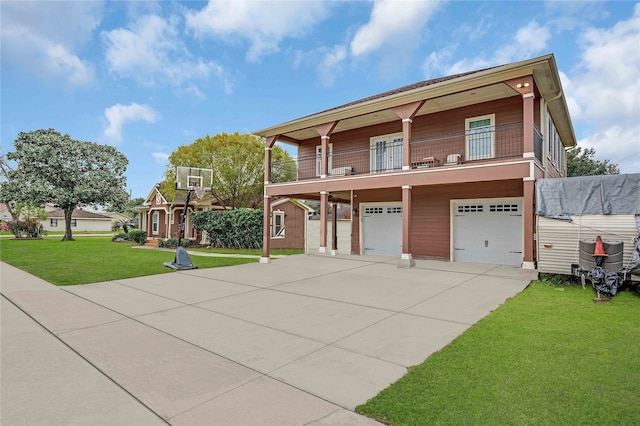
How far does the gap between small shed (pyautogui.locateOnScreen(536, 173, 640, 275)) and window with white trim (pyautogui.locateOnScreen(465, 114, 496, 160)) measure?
3.55 m

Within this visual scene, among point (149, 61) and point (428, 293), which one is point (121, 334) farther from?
point (149, 61)

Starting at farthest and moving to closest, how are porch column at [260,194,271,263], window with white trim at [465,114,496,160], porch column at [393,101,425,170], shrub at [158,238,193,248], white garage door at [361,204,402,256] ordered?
shrub at [158,238,193,248] → white garage door at [361,204,402,256] → porch column at [260,194,271,263] → window with white trim at [465,114,496,160] → porch column at [393,101,425,170]

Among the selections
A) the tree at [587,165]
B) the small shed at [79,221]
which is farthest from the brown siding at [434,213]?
the small shed at [79,221]

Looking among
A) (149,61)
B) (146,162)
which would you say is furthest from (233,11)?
(146,162)

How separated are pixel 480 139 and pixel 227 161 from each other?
54.7 feet

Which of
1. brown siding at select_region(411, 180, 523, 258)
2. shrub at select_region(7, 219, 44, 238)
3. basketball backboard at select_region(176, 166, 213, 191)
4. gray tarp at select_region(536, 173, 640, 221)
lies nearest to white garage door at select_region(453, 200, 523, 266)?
brown siding at select_region(411, 180, 523, 258)

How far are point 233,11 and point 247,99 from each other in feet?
48.7

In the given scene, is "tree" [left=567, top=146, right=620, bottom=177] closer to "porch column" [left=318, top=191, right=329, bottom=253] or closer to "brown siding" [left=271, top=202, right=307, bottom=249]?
"brown siding" [left=271, top=202, right=307, bottom=249]

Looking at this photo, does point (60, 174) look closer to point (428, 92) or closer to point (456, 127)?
point (428, 92)

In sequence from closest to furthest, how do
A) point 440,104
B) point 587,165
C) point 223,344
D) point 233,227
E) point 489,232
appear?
point 223,344 < point 489,232 < point 440,104 < point 233,227 < point 587,165

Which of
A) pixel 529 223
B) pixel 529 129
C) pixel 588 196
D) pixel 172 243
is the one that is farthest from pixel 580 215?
pixel 172 243

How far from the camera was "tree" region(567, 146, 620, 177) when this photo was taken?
28422 mm

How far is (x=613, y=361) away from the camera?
366 cm

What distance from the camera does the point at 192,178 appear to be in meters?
13.7
